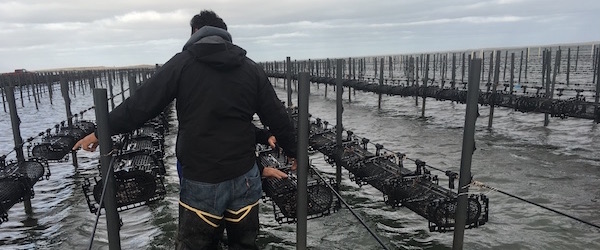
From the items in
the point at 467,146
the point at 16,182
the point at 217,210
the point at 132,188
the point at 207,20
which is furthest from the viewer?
the point at 16,182

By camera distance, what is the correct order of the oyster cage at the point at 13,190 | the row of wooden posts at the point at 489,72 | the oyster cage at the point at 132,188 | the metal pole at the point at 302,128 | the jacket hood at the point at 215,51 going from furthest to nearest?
the row of wooden posts at the point at 489,72 → the oyster cage at the point at 13,190 → the oyster cage at the point at 132,188 → the metal pole at the point at 302,128 → the jacket hood at the point at 215,51

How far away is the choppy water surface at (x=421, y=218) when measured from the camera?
273 inches

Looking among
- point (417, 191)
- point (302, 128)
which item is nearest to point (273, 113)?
point (302, 128)

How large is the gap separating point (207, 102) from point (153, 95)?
0.39 metres

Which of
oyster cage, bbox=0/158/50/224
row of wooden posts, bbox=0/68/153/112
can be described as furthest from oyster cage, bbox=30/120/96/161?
row of wooden posts, bbox=0/68/153/112

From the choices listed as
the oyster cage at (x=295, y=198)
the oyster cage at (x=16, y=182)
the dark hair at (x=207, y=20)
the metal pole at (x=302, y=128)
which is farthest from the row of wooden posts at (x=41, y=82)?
the metal pole at (x=302, y=128)

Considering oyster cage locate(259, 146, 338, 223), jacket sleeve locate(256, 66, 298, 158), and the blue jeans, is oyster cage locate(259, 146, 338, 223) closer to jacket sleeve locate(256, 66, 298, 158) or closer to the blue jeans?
the blue jeans

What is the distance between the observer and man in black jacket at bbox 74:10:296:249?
9.49ft

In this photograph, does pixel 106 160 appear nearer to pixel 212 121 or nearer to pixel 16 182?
pixel 212 121

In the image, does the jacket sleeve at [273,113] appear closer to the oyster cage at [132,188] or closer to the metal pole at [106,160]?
Answer: the metal pole at [106,160]

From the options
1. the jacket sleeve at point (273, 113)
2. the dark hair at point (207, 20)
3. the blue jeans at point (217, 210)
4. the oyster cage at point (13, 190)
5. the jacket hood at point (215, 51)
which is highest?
the dark hair at point (207, 20)

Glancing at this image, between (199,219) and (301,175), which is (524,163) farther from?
(199,219)

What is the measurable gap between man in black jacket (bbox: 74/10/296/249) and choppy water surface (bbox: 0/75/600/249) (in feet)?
12.4

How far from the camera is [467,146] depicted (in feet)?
16.0
